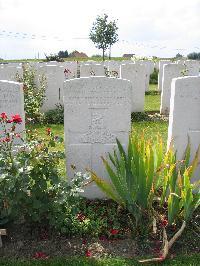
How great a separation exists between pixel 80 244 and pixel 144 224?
0.70 m

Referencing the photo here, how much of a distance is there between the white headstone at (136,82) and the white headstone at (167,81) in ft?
1.84

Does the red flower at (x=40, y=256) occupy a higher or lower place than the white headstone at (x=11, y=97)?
lower

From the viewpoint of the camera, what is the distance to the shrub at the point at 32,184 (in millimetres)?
3168

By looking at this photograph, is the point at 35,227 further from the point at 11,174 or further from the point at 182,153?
the point at 182,153

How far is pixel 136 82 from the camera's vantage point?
371 inches

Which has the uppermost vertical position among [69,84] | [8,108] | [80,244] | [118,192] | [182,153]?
[69,84]

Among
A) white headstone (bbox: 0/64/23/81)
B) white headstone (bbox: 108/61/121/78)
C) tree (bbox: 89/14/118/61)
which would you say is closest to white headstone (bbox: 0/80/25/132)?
white headstone (bbox: 0/64/23/81)

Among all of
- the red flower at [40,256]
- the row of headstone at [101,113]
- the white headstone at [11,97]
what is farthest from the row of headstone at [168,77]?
the red flower at [40,256]

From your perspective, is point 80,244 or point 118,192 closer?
point 80,244

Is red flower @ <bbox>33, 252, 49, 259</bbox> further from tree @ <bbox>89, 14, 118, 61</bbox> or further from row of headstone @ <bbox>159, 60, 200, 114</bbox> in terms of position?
tree @ <bbox>89, 14, 118, 61</bbox>

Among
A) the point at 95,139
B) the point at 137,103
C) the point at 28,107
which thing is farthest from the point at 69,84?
the point at 137,103

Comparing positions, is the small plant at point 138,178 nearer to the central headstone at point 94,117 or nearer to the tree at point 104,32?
the central headstone at point 94,117

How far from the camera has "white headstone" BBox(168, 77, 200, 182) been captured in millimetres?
4105

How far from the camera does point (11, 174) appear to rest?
3.23 metres
